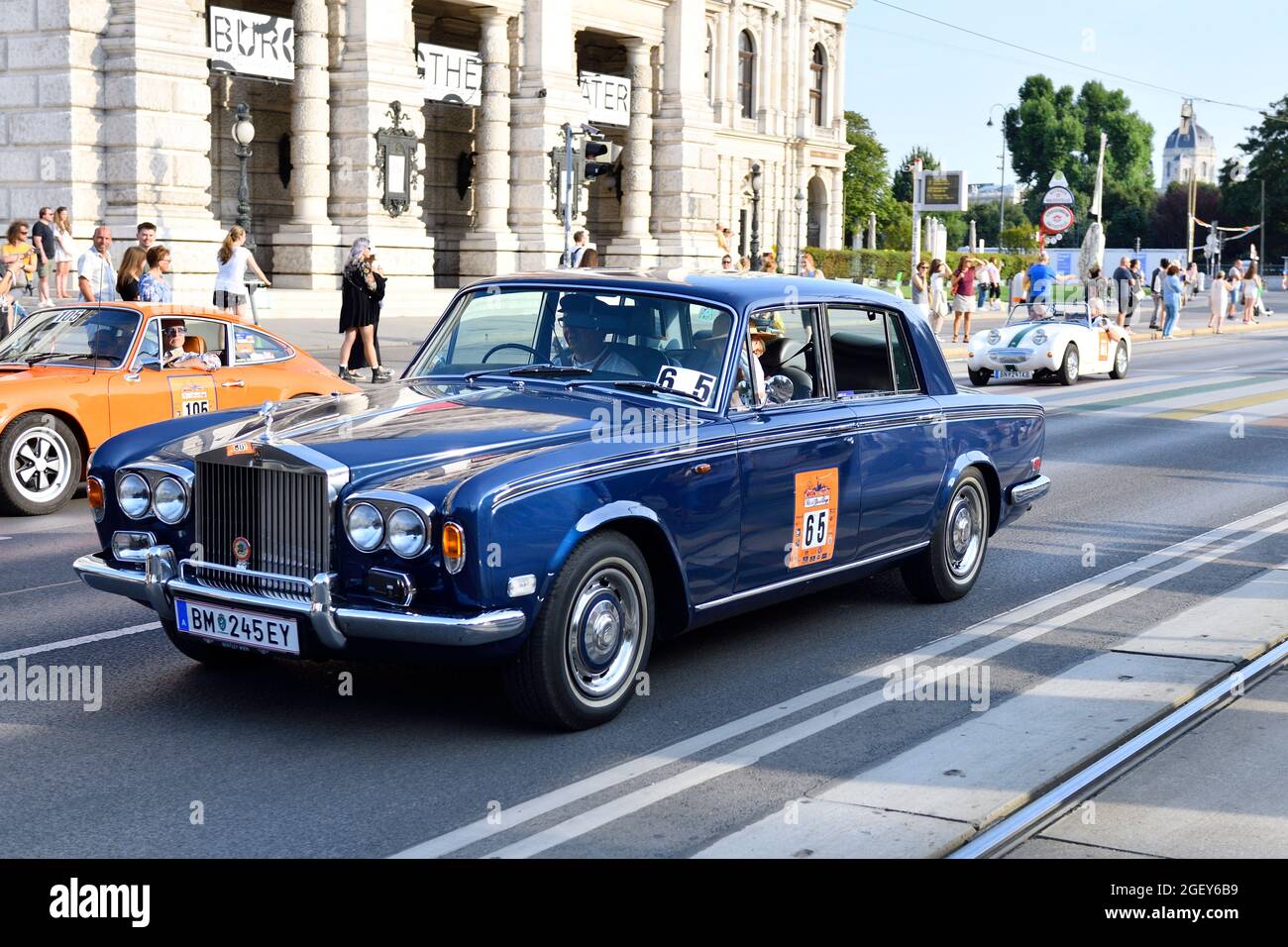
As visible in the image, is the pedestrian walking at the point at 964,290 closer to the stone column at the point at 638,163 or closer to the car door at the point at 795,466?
the stone column at the point at 638,163

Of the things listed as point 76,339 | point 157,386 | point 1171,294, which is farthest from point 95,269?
point 1171,294

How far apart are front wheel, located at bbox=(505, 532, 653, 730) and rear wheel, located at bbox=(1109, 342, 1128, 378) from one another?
2083 centimetres

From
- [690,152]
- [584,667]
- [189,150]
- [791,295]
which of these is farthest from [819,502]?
[690,152]

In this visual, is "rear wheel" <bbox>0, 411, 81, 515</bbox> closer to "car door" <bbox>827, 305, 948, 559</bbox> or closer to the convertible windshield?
"car door" <bbox>827, 305, 948, 559</bbox>

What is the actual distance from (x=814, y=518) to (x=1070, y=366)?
18.1 meters

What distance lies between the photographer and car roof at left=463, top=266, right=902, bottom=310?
6738mm

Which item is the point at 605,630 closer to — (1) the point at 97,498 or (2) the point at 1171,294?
(1) the point at 97,498

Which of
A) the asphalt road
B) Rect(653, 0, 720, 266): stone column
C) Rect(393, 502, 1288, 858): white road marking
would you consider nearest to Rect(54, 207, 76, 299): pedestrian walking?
the asphalt road

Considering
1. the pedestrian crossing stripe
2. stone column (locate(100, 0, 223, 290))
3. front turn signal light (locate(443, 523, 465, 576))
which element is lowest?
the pedestrian crossing stripe

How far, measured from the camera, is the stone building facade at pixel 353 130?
1035 inches

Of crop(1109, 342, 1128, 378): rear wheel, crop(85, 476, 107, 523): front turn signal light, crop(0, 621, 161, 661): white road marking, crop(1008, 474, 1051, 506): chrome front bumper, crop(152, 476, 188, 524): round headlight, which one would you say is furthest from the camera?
crop(1109, 342, 1128, 378): rear wheel

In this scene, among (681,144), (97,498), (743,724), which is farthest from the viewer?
(681,144)

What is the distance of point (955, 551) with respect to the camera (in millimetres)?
8094

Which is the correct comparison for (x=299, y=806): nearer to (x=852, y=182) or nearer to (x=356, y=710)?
(x=356, y=710)
